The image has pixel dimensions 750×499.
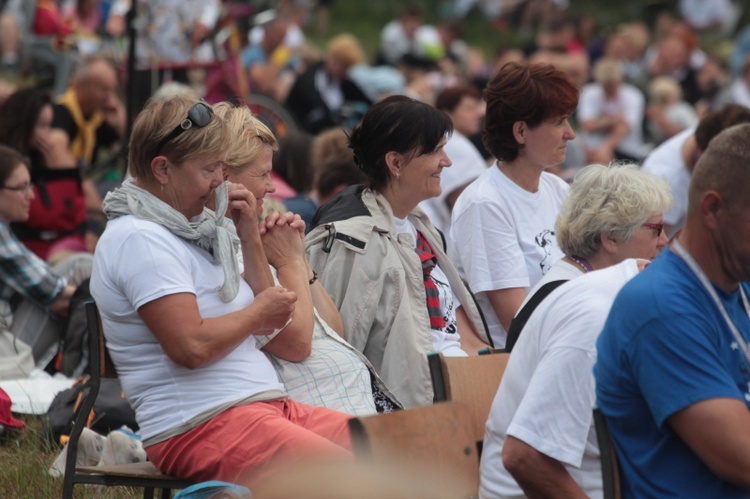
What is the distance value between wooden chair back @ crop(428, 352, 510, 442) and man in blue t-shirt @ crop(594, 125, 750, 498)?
705mm

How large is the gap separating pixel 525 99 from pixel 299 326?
1581 millimetres

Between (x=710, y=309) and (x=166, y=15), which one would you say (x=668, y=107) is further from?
(x=710, y=309)

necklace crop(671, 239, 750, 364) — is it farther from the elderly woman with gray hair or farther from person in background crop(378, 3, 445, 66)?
person in background crop(378, 3, 445, 66)

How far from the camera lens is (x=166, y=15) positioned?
9320 millimetres

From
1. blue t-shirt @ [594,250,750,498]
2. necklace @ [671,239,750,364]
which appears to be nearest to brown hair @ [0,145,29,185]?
blue t-shirt @ [594,250,750,498]

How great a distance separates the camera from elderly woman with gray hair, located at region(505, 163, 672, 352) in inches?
131

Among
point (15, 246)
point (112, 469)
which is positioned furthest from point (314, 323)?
point (15, 246)

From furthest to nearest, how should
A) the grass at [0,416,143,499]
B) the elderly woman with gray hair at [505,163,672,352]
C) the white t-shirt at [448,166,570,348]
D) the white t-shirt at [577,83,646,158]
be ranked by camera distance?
1. the white t-shirt at [577,83,646,158]
2. the white t-shirt at [448,166,570,348]
3. the grass at [0,416,143,499]
4. the elderly woman with gray hair at [505,163,672,352]

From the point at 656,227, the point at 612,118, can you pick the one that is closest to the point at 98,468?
the point at 656,227

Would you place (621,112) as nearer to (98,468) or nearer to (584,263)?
(584,263)

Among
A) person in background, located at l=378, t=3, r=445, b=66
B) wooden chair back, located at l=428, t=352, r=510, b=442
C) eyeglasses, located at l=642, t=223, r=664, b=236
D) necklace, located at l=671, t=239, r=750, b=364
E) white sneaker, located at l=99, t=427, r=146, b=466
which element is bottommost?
person in background, located at l=378, t=3, r=445, b=66

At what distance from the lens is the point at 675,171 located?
6297 millimetres

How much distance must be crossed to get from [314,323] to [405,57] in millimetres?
13055

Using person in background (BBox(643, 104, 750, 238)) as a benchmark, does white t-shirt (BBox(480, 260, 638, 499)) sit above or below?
above
